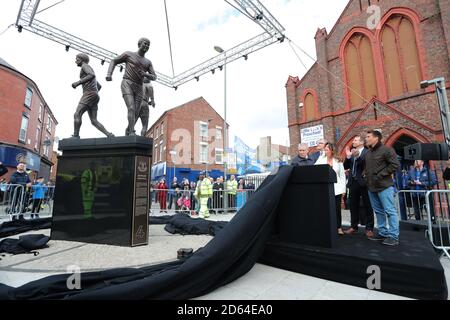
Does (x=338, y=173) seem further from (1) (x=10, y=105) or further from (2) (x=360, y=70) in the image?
(1) (x=10, y=105)

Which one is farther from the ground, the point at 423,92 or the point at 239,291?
the point at 423,92

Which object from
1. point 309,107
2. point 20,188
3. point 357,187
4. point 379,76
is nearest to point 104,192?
point 357,187

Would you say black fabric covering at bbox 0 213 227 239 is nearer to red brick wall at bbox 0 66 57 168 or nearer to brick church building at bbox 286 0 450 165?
brick church building at bbox 286 0 450 165

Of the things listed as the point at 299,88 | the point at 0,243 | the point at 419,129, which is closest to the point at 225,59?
the point at 299,88

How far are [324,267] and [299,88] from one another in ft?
51.7

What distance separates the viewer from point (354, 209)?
4.31 metres

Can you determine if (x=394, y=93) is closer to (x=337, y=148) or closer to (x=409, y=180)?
(x=337, y=148)

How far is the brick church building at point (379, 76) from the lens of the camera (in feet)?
37.0

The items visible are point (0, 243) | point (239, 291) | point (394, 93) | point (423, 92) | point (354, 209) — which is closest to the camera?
point (239, 291)

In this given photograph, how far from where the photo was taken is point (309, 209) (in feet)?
10.9

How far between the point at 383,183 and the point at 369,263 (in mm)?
1482

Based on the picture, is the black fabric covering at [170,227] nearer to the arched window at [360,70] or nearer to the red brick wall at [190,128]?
the arched window at [360,70]

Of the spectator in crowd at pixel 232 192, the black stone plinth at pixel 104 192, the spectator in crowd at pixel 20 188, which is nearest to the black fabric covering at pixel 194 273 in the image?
the black stone plinth at pixel 104 192
